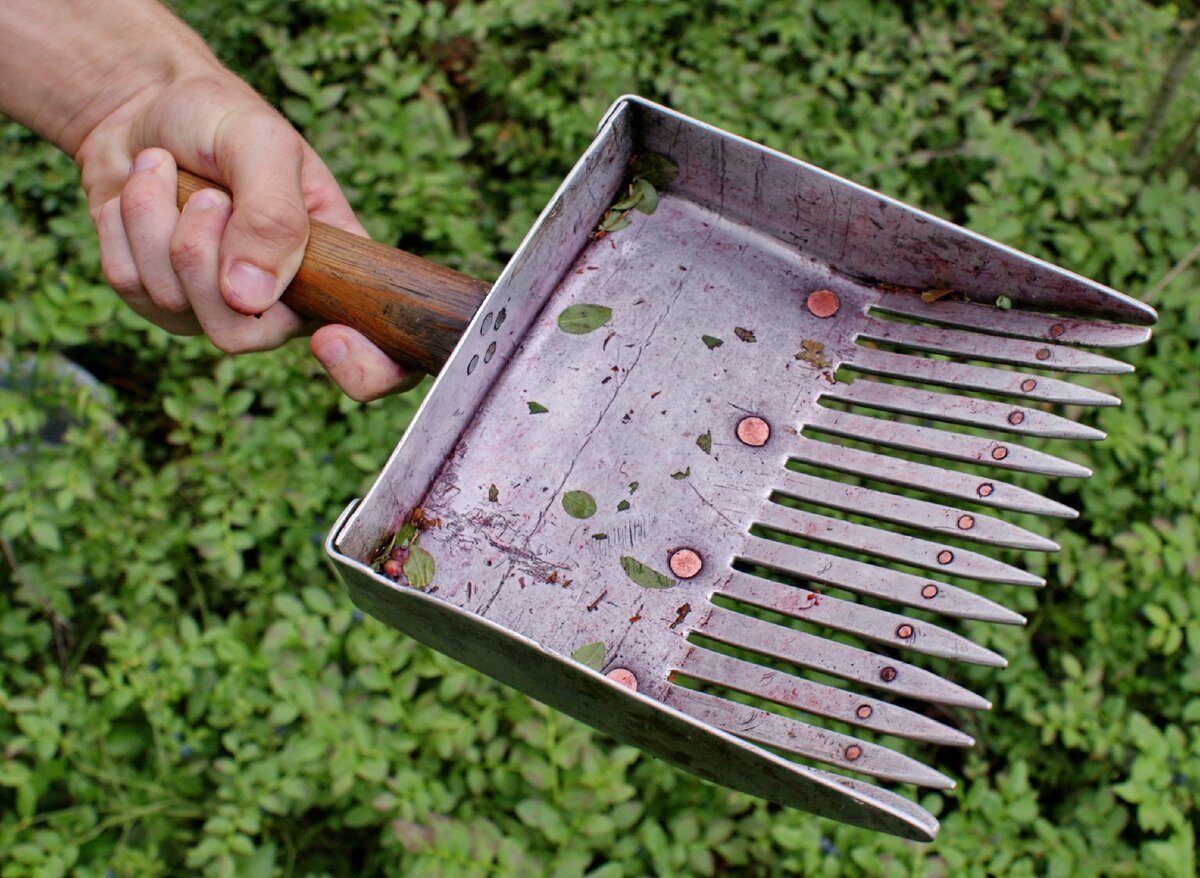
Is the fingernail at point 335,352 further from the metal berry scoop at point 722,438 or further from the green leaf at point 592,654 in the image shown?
the green leaf at point 592,654

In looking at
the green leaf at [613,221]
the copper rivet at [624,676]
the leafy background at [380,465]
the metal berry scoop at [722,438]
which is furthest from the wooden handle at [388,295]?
the leafy background at [380,465]

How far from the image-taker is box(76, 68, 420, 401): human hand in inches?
56.6

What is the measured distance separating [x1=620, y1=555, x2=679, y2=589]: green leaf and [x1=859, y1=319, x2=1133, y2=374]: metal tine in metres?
0.49

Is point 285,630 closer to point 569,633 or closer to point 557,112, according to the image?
point 569,633

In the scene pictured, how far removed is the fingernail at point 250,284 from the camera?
1417 millimetres

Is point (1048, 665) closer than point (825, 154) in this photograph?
Yes

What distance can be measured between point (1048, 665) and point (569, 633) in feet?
5.10

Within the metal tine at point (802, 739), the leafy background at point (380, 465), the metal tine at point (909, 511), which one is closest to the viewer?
the metal tine at point (802, 739)

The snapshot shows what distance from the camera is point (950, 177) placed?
2.81 meters

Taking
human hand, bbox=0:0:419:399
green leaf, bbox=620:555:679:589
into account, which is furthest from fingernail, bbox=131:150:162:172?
green leaf, bbox=620:555:679:589

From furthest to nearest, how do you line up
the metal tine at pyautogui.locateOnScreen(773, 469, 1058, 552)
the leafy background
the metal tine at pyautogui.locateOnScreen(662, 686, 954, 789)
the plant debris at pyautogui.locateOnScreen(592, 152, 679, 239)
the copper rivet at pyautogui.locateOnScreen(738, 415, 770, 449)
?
the leafy background < the plant debris at pyautogui.locateOnScreen(592, 152, 679, 239) < the copper rivet at pyautogui.locateOnScreen(738, 415, 770, 449) < the metal tine at pyautogui.locateOnScreen(773, 469, 1058, 552) < the metal tine at pyautogui.locateOnScreen(662, 686, 954, 789)

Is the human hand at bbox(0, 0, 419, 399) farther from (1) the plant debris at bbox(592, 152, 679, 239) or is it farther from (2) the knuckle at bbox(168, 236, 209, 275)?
(1) the plant debris at bbox(592, 152, 679, 239)

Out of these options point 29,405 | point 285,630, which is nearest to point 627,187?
point 285,630

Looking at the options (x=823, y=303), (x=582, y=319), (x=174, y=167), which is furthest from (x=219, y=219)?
(x=823, y=303)
